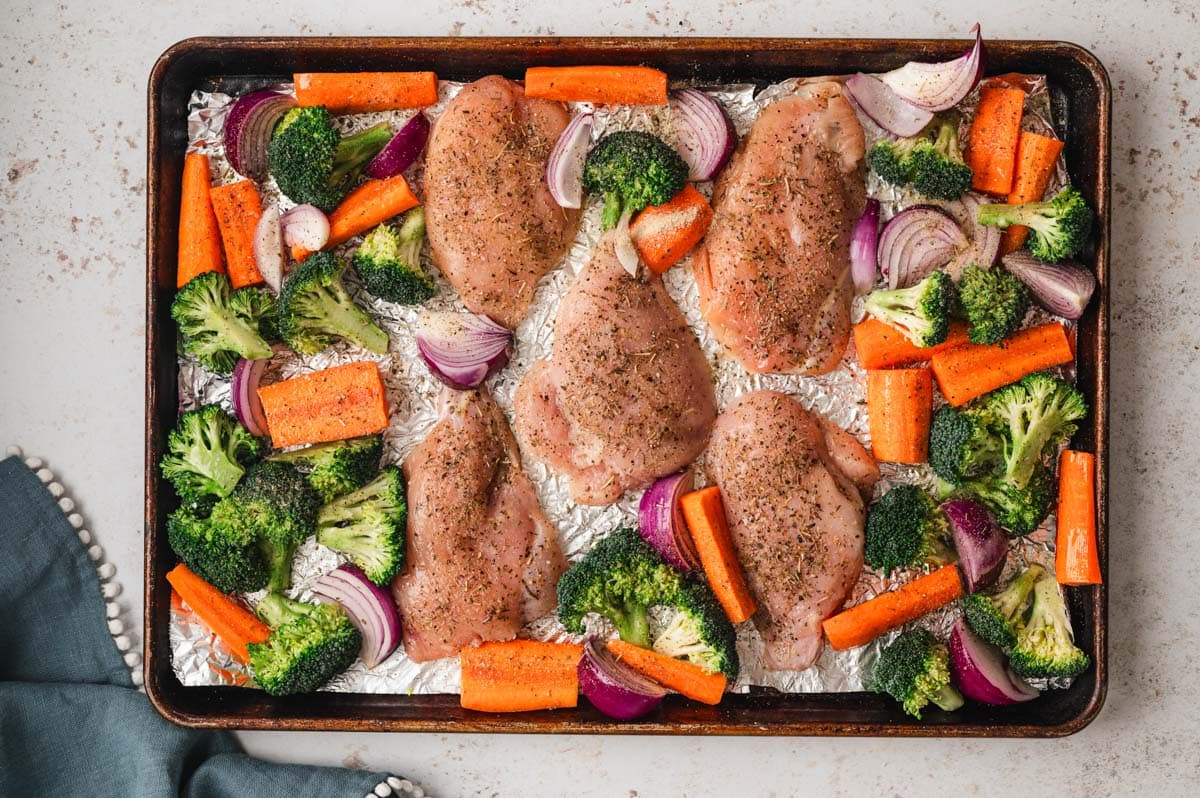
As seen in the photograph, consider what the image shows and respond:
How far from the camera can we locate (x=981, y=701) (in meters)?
3.56

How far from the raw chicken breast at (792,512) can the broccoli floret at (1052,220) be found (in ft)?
3.05

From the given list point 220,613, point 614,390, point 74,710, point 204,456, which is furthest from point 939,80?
point 74,710

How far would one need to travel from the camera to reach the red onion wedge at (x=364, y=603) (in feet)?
11.7

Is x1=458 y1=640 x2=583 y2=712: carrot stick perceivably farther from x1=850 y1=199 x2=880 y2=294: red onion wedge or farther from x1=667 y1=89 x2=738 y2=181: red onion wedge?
x1=667 y1=89 x2=738 y2=181: red onion wedge

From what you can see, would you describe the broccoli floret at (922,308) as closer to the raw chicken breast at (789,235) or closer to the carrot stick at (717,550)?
the raw chicken breast at (789,235)

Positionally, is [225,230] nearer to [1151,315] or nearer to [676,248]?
[676,248]

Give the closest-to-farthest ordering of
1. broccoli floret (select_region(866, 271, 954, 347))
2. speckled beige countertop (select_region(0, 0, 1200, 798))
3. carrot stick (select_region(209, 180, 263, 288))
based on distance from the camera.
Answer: broccoli floret (select_region(866, 271, 954, 347)) → carrot stick (select_region(209, 180, 263, 288)) → speckled beige countertop (select_region(0, 0, 1200, 798))

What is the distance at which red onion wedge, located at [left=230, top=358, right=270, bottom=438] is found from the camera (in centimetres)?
359

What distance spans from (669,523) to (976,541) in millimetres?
1075

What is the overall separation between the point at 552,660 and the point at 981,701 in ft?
5.02

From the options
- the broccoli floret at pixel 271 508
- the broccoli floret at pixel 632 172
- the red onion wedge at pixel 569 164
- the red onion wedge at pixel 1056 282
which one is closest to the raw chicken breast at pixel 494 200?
the red onion wedge at pixel 569 164

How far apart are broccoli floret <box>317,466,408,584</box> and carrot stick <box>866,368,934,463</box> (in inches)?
67.5

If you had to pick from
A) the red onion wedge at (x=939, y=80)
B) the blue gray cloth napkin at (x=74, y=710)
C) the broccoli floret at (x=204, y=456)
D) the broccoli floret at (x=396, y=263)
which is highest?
the red onion wedge at (x=939, y=80)

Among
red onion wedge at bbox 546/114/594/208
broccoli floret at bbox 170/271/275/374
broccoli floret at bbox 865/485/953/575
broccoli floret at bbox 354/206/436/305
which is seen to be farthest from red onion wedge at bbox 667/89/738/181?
broccoli floret at bbox 170/271/275/374
